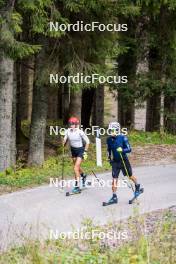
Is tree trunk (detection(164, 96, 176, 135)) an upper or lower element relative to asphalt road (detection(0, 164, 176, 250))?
upper

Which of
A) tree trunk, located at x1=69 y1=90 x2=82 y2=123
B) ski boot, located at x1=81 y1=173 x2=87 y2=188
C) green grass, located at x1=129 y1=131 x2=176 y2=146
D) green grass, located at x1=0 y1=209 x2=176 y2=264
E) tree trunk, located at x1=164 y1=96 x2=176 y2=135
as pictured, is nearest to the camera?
green grass, located at x1=0 y1=209 x2=176 y2=264

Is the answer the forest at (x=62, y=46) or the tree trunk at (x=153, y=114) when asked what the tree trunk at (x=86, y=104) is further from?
the forest at (x=62, y=46)

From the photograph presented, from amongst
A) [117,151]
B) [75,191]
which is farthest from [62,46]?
[117,151]

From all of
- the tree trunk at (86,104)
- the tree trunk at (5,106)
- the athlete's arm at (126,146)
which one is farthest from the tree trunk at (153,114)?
the athlete's arm at (126,146)

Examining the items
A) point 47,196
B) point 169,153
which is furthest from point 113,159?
point 169,153

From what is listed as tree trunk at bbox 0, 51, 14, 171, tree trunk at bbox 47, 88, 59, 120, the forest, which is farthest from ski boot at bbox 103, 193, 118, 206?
tree trunk at bbox 47, 88, 59, 120

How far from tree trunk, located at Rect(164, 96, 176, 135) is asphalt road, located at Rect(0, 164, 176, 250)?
9.77 metres

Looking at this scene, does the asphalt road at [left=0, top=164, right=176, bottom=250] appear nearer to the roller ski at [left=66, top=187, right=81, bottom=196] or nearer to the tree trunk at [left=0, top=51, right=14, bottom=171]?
the roller ski at [left=66, top=187, right=81, bottom=196]

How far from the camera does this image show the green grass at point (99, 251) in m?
7.49

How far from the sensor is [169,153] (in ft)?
68.9

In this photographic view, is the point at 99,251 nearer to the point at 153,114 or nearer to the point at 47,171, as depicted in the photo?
the point at 47,171

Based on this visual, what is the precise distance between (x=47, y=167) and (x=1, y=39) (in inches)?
197

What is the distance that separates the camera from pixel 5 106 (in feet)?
55.9

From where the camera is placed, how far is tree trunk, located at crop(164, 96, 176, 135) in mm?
25542
